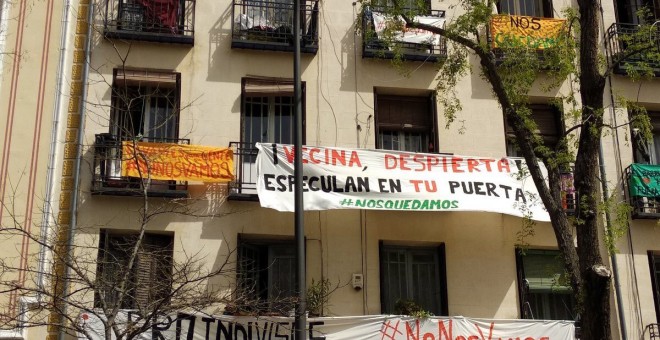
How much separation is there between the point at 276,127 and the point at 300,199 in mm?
4828

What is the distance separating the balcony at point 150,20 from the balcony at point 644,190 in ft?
33.1

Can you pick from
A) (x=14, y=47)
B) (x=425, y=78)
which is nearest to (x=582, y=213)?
(x=425, y=78)

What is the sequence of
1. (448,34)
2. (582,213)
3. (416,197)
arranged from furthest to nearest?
(416,197) < (448,34) < (582,213)

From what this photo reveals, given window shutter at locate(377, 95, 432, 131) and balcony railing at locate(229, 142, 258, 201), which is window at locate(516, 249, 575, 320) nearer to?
window shutter at locate(377, 95, 432, 131)

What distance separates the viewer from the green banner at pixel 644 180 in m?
17.9

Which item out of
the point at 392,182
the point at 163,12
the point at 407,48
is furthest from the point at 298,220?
the point at 163,12

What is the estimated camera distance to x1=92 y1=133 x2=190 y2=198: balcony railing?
53.3ft

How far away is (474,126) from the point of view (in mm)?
18281

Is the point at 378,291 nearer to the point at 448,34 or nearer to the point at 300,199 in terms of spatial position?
the point at 300,199

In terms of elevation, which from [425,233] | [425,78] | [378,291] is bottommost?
[378,291]

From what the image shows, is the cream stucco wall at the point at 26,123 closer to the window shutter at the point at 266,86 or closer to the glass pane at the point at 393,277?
the window shutter at the point at 266,86

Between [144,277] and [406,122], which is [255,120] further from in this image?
[144,277]

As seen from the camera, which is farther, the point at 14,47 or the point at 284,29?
the point at 284,29

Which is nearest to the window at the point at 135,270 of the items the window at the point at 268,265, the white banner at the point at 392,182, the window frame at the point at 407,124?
the window at the point at 268,265
